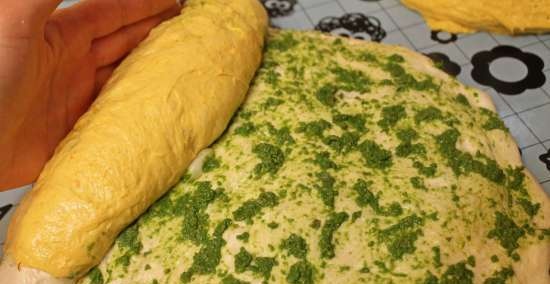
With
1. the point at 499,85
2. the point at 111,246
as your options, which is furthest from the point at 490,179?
the point at 111,246

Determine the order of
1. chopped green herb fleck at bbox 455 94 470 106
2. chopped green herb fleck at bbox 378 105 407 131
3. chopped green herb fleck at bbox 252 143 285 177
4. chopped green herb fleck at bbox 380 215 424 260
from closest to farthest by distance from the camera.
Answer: chopped green herb fleck at bbox 380 215 424 260, chopped green herb fleck at bbox 252 143 285 177, chopped green herb fleck at bbox 378 105 407 131, chopped green herb fleck at bbox 455 94 470 106

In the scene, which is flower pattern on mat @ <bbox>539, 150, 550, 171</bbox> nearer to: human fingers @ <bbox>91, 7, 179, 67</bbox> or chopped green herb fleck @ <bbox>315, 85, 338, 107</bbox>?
chopped green herb fleck @ <bbox>315, 85, 338, 107</bbox>

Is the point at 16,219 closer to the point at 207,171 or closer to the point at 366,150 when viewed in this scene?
the point at 207,171

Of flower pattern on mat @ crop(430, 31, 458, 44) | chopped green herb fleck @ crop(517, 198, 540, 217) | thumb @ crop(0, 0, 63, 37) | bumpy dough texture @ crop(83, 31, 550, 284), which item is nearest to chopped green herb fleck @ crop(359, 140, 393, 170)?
bumpy dough texture @ crop(83, 31, 550, 284)

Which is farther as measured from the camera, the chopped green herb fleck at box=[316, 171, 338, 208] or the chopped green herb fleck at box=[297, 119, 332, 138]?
the chopped green herb fleck at box=[297, 119, 332, 138]

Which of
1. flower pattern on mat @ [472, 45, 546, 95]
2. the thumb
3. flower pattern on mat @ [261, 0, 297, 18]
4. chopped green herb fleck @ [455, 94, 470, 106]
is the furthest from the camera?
flower pattern on mat @ [261, 0, 297, 18]

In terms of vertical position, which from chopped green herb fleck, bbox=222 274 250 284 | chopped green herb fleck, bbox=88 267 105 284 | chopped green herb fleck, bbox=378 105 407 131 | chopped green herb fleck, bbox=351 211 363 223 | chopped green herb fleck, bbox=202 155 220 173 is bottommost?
chopped green herb fleck, bbox=88 267 105 284

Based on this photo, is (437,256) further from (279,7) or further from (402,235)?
(279,7)

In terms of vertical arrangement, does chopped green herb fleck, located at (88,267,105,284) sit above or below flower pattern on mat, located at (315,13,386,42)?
below
